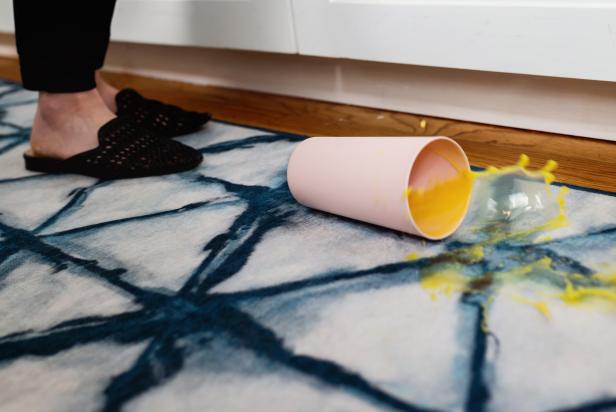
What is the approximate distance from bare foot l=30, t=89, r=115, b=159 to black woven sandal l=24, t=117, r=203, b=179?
17 millimetres

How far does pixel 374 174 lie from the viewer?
2.28ft

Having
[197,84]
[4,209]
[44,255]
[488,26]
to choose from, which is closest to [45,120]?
[4,209]

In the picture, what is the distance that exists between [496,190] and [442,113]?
0.37 metres

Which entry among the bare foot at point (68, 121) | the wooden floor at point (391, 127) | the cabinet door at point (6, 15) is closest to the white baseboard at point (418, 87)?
the wooden floor at point (391, 127)

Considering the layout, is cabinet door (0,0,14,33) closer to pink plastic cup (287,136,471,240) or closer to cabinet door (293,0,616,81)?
cabinet door (293,0,616,81)

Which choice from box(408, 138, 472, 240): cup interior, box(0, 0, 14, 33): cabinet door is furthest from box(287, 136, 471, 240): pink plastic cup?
box(0, 0, 14, 33): cabinet door

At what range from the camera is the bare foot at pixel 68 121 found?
3.31 ft

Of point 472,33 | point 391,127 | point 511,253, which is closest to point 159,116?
point 391,127

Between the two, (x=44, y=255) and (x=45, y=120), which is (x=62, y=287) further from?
(x=45, y=120)

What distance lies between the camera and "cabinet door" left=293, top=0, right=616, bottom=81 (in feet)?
2.72

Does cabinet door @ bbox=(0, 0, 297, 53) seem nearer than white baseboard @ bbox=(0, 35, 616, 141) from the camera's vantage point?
No

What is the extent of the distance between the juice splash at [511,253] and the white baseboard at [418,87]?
16 centimetres

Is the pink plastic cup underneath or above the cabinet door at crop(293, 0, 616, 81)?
underneath

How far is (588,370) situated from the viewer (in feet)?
1.60
